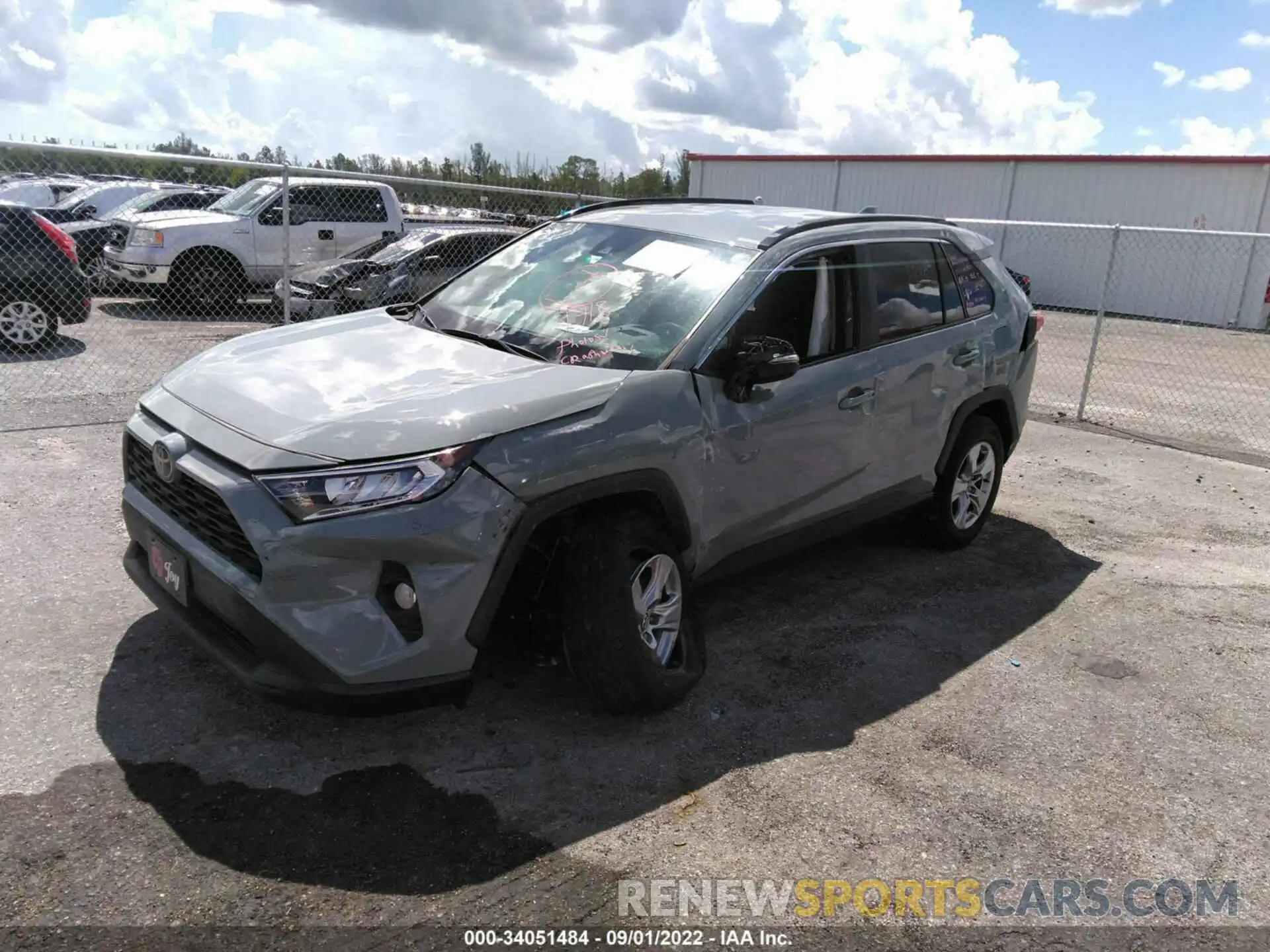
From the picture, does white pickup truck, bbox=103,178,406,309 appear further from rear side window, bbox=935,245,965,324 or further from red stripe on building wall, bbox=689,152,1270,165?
red stripe on building wall, bbox=689,152,1270,165

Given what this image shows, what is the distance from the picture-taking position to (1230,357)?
18.0 m

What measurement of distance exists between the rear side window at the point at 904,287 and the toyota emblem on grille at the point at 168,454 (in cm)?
306

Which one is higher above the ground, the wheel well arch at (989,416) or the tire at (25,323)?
the wheel well arch at (989,416)

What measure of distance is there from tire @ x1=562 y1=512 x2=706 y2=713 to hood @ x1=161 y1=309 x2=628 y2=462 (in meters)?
0.47

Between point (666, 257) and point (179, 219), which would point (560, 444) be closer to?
point (666, 257)

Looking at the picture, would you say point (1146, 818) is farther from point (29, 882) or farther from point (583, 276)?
point (29, 882)

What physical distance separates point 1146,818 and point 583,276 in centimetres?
297

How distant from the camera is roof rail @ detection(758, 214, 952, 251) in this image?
4242 millimetres

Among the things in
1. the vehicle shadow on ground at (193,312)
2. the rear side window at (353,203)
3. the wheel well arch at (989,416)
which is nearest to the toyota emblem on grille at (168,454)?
the wheel well arch at (989,416)

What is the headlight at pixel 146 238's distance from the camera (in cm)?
1279

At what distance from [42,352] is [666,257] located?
847 cm

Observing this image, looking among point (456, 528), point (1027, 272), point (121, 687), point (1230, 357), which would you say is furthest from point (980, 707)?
point (1027, 272)

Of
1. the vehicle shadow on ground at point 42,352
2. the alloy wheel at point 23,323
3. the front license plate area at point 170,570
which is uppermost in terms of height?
the front license plate area at point 170,570

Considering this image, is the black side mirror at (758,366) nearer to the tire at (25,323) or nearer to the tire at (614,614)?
the tire at (614,614)
